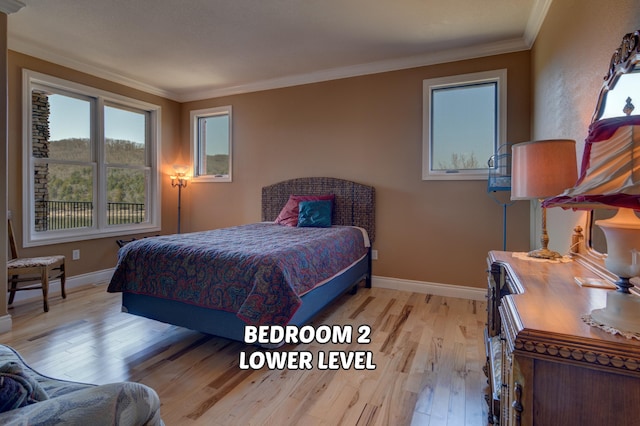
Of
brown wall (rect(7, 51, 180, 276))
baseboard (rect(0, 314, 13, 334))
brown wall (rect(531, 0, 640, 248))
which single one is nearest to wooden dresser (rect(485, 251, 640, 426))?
brown wall (rect(531, 0, 640, 248))

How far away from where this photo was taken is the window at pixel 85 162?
11.5 ft

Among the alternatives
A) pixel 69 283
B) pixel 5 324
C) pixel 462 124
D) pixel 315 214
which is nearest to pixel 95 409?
pixel 5 324

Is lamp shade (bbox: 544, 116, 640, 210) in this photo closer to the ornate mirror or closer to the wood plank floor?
the ornate mirror

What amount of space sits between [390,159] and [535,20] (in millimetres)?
1749

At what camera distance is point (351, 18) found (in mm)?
2812

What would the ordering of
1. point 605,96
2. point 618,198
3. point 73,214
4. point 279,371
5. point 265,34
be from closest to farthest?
point 618,198
point 605,96
point 279,371
point 265,34
point 73,214

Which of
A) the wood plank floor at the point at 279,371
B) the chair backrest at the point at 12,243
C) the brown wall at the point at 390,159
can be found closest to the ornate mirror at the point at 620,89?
the wood plank floor at the point at 279,371

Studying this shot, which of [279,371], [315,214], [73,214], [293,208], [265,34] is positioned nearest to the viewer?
[279,371]

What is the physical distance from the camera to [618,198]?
622mm

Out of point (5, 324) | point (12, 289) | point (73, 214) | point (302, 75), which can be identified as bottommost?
point (5, 324)

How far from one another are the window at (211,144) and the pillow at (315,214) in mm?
1578

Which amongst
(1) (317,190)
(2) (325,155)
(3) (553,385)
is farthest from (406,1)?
(3) (553,385)

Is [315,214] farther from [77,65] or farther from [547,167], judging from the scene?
[77,65]

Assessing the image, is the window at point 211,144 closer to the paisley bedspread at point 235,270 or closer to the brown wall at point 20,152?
the brown wall at point 20,152
